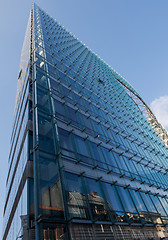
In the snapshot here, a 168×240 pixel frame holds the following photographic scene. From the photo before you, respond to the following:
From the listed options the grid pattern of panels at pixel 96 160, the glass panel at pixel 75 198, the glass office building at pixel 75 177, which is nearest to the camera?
the glass office building at pixel 75 177

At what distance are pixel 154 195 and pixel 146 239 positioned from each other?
579cm

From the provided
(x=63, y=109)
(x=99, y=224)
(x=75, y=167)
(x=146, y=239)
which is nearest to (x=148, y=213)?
(x=146, y=239)

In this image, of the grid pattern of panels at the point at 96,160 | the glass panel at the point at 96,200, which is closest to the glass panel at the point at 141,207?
the grid pattern of panels at the point at 96,160

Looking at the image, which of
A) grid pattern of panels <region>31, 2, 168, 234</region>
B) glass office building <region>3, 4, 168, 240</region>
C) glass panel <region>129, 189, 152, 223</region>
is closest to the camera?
glass office building <region>3, 4, 168, 240</region>

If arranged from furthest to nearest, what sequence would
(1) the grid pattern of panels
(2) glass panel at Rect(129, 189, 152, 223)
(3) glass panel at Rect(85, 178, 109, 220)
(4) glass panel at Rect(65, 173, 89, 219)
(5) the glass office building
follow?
(2) glass panel at Rect(129, 189, 152, 223), (1) the grid pattern of panels, (3) glass panel at Rect(85, 178, 109, 220), (4) glass panel at Rect(65, 173, 89, 219), (5) the glass office building

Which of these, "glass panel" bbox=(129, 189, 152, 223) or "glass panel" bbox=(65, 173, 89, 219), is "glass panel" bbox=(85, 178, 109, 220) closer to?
"glass panel" bbox=(65, 173, 89, 219)

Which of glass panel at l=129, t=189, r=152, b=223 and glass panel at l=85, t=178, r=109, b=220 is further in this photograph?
glass panel at l=129, t=189, r=152, b=223

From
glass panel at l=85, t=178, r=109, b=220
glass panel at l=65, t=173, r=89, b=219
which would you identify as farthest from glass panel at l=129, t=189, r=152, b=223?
glass panel at l=65, t=173, r=89, b=219

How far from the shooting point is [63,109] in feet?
46.4

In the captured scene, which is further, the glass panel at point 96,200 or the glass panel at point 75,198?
the glass panel at point 96,200

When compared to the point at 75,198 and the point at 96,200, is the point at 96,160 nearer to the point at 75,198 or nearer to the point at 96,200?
the point at 96,200

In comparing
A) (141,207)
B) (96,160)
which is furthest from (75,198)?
(141,207)

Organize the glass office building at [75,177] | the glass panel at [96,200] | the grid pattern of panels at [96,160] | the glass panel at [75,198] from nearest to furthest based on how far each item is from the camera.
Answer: the glass office building at [75,177] → the glass panel at [75,198] → the glass panel at [96,200] → the grid pattern of panels at [96,160]

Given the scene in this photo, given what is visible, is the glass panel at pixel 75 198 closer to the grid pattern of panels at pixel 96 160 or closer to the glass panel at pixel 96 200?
the grid pattern of panels at pixel 96 160
